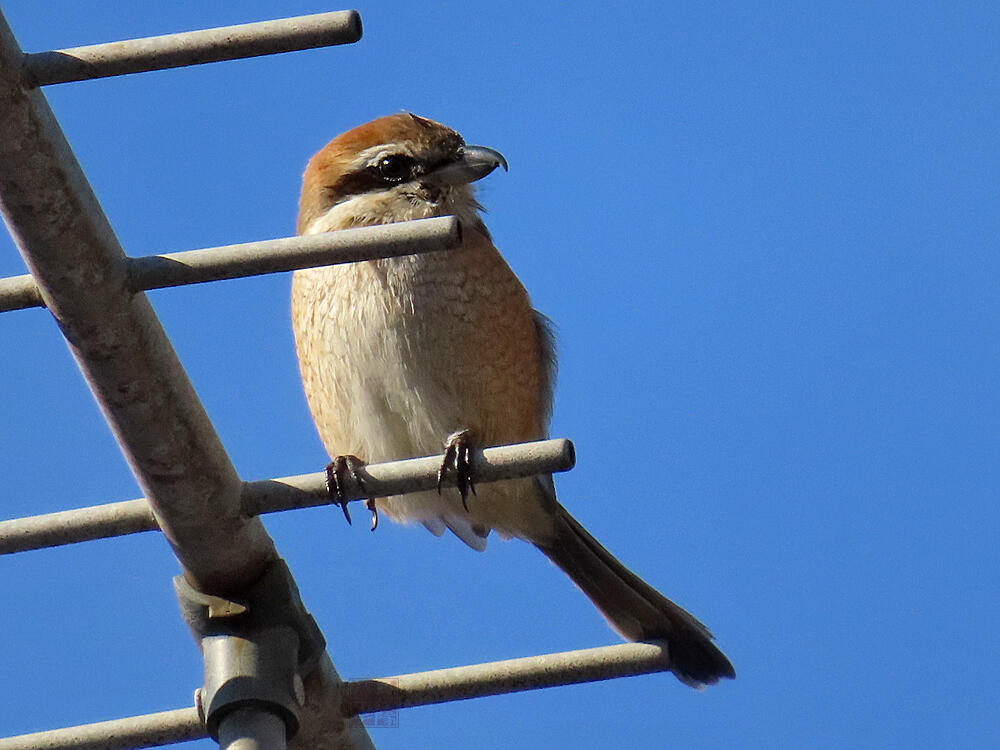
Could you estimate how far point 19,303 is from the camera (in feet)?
7.54

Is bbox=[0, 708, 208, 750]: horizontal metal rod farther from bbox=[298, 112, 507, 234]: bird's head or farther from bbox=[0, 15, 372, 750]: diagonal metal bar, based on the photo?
bbox=[298, 112, 507, 234]: bird's head

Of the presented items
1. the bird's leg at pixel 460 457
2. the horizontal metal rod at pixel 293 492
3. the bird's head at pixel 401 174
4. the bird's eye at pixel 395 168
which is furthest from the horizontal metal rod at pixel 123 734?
the bird's eye at pixel 395 168

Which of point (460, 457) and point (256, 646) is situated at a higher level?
point (460, 457)

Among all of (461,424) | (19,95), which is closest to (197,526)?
(19,95)

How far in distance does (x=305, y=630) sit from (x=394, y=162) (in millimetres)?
2312

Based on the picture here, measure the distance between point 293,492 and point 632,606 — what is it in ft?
7.12

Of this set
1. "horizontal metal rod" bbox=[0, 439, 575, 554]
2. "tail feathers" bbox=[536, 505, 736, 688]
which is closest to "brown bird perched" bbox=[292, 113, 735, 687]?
"tail feathers" bbox=[536, 505, 736, 688]

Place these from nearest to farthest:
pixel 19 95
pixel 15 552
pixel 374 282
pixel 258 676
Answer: pixel 19 95 < pixel 15 552 < pixel 258 676 < pixel 374 282

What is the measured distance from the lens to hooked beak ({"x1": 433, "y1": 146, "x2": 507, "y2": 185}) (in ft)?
15.5

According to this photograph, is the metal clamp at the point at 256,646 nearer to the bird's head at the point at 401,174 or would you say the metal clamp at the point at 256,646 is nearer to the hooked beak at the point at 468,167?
the bird's head at the point at 401,174

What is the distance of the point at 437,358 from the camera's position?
14.0 ft

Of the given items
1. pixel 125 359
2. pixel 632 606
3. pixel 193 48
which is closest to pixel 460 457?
pixel 632 606

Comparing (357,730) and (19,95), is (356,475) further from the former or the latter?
(19,95)

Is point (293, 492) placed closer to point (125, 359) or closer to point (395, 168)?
point (125, 359)
